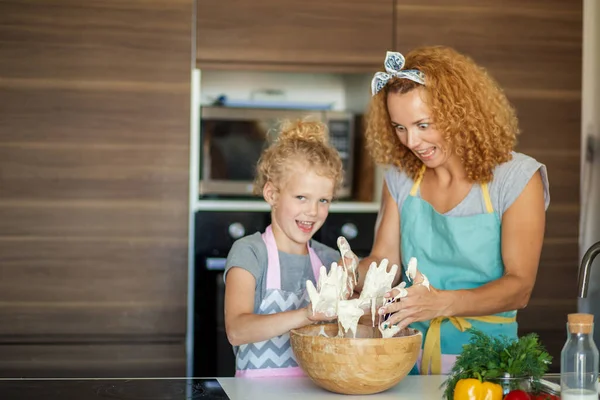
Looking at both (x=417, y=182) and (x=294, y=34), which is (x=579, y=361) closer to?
(x=417, y=182)

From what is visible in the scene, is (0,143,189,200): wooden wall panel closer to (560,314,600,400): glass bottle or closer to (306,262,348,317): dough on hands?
(306,262,348,317): dough on hands

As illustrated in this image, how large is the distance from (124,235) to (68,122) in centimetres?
42

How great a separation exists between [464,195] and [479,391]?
0.79 meters

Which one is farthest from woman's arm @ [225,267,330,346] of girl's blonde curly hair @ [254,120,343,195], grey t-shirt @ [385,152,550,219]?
grey t-shirt @ [385,152,550,219]

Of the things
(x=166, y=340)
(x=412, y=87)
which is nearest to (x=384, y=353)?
(x=412, y=87)

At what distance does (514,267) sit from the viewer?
6.07ft

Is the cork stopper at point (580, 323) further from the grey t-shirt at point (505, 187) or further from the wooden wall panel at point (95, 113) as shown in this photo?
the wooden wall panel at point (95, 113)

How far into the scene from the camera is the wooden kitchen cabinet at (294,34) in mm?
2857

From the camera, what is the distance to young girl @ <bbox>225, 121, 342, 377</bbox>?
1.78 meters

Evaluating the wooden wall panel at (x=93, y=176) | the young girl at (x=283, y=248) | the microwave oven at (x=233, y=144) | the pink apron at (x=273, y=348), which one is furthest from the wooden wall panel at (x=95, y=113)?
the pink apron at (x=273, y=348)

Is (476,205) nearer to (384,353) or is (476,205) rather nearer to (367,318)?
(367,318)

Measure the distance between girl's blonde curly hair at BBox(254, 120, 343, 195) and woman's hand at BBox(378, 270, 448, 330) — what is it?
40 centimetres

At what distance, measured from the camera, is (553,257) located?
120 inches

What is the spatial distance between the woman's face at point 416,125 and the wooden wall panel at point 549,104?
3.89ft
